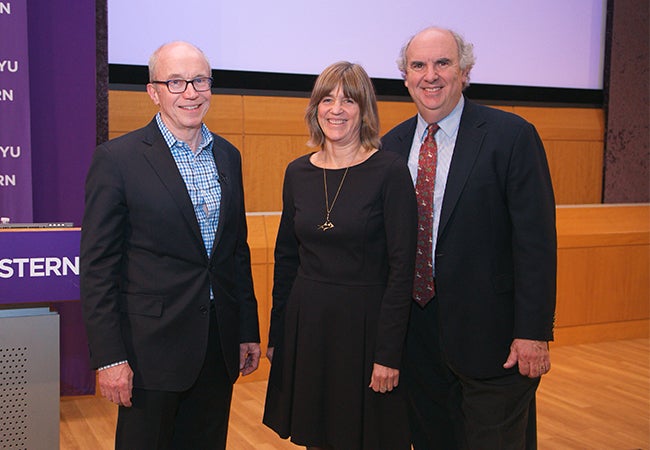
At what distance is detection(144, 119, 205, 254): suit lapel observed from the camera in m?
1.98

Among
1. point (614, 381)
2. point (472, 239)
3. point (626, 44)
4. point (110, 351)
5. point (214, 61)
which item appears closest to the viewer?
point (110, 351)

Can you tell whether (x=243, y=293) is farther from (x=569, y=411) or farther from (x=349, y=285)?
(x=569, y=411)

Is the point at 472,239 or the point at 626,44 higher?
the point at 626,44

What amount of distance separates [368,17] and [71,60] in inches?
97.4

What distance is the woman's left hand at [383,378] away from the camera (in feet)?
6.80

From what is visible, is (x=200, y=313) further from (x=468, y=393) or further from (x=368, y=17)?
(x=368, y=17)

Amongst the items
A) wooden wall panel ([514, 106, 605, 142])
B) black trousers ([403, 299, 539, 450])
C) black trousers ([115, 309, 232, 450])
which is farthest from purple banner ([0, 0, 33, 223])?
wooden wall panel ([514, 106, 605, 142])

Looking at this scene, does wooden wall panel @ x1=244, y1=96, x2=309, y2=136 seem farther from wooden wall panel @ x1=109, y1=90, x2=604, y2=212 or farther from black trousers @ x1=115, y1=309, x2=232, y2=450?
black trousers @ x1=115, y1=309, x2=232, y2=450

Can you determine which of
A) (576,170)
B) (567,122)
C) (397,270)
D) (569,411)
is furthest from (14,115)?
(576,170)

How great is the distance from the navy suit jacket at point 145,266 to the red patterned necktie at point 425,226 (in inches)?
23.8

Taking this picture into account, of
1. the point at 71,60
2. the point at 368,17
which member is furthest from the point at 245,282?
the point at 368,17

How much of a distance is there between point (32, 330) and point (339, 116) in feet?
4.27

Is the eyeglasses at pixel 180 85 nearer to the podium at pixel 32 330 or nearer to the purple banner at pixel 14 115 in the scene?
the podium at pixel 32 330

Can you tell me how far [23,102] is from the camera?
340 centimetres
